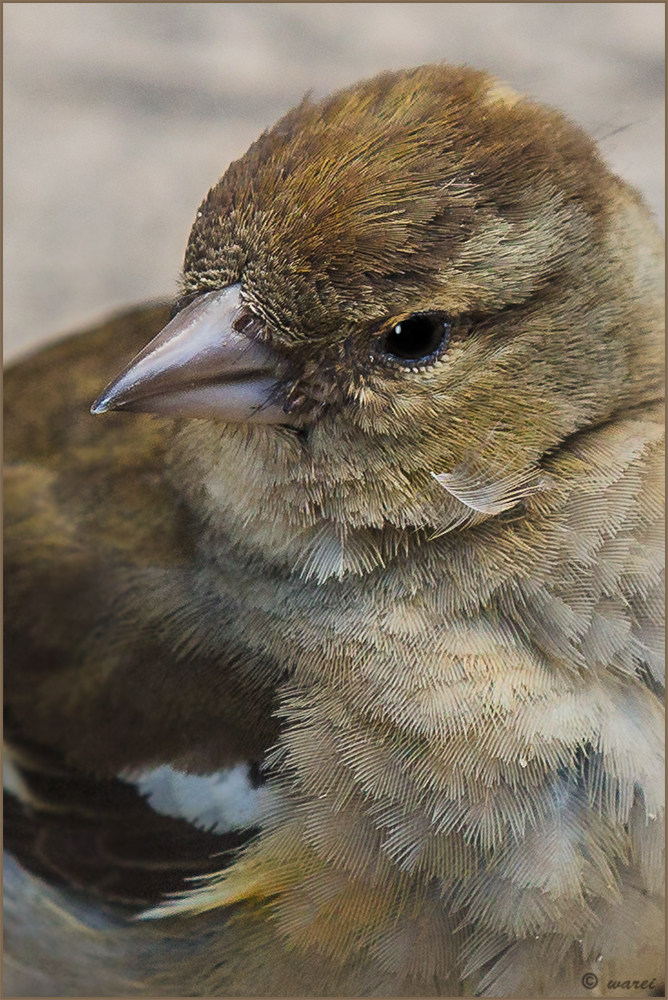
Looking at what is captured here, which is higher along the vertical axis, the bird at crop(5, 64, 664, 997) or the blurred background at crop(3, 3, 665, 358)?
the blurred background at crop(3, 3, 665, 358)

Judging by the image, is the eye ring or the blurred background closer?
the eye ring

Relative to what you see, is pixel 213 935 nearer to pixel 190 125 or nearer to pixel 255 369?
pixel 255 369

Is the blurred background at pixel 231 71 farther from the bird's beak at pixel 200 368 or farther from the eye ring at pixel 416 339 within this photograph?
the eye ring at pixel 416 339

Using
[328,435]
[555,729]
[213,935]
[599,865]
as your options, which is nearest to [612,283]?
[328,435]

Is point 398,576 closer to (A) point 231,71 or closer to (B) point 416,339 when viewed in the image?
(B) point 416,339

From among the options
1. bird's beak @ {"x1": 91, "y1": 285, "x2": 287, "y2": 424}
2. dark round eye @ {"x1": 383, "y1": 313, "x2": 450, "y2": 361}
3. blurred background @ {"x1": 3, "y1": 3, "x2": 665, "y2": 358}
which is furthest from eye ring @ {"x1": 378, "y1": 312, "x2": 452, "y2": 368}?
blurred background @ {"x1": 3, "y1": 3, "x2": 665, "y2": 358}

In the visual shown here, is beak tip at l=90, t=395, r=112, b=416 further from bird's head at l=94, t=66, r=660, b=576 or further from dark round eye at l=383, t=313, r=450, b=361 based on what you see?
dark round eye at l=383, t=313, r=450, b=361

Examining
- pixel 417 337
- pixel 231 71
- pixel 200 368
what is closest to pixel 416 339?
pixel 417 337
